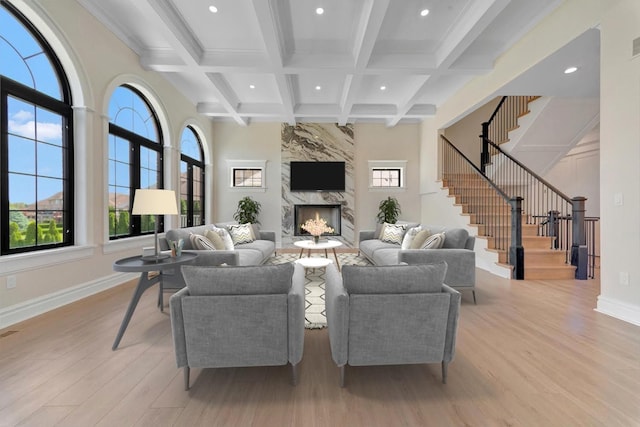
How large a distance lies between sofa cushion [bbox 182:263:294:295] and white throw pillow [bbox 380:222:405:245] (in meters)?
3.63

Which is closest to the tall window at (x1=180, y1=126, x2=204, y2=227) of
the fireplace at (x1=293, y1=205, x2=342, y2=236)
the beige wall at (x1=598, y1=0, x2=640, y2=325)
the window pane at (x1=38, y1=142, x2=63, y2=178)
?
the fireplace at (x1=293, y1=205, x2=342, y2=236)

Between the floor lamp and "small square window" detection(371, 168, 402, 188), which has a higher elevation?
"small square window" detection(371, 168, 402, 188)

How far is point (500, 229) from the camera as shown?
5633 millimetres

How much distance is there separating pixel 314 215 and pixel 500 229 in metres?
4.57

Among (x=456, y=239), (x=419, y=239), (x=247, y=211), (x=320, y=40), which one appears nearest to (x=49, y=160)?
(x=320, y=40)

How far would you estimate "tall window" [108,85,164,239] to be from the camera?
4.36 m

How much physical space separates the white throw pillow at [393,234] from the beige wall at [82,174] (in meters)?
4.39

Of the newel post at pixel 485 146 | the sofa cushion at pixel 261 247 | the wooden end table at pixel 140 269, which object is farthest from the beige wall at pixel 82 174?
the newel post at pixel 485 146

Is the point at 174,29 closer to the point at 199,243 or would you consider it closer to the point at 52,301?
the point at 199,243

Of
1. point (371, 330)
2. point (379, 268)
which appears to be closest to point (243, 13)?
point (379, 268)

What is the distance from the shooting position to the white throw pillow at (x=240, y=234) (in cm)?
497

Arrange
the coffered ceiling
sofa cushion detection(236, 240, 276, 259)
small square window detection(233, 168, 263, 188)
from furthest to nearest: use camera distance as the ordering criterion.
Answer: small square window detection(233, 168, 263, 188) < sofa cushion detection(236, 240, 276, 259) < the coffered ceiling

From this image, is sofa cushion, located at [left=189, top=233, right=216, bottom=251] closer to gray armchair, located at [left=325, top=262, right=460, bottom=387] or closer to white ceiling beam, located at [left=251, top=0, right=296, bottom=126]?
gray armchair, located at [left=325, top=262, right=460, bottom=387]

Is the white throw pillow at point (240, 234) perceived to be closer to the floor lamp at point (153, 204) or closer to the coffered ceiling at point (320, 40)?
the floor lamp at point (153, 204)
